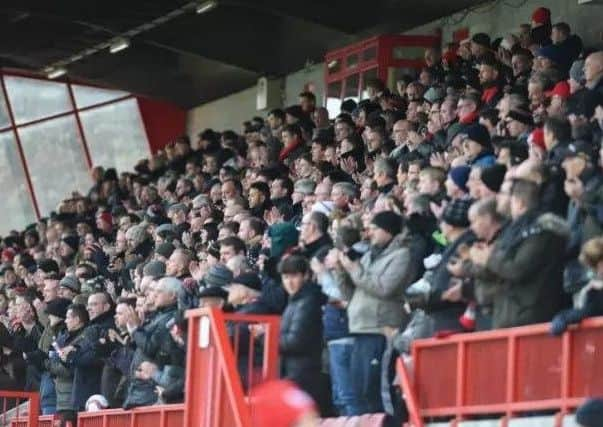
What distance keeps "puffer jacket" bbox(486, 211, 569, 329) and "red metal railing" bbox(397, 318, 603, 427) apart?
0.23m

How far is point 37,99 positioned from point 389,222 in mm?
22222

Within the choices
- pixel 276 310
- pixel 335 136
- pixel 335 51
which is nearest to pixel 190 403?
pixel 276 310

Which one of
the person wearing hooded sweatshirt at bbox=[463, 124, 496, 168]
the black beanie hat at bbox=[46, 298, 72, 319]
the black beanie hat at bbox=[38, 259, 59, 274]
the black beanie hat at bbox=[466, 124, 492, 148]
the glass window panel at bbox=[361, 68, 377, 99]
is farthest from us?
the black beanie hat at bbox=[38, 259, 59, 274]

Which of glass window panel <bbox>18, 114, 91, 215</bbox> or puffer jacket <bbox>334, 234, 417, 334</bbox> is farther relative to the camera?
glass window panel <bbox>18, 114, 91, 215</bbox>

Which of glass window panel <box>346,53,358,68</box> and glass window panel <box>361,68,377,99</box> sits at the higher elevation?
glass window panel <box>346,53,358,68</box>

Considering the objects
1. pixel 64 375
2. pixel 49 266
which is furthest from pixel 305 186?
pixel 49 266

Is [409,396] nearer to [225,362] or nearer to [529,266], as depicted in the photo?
[529,266]

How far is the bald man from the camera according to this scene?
16.0 m

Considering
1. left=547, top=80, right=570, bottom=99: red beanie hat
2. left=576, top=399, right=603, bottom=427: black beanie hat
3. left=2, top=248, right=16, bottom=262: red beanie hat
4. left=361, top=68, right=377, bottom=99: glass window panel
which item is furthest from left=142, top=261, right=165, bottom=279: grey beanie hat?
left=2, top=248, right=16, bottom=262: red beanie hat

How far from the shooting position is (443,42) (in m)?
25.0

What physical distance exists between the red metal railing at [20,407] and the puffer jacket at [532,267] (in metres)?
9.77

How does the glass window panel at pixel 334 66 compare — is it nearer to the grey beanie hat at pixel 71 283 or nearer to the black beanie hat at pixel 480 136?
the grey beanie hat at pixel 71 283

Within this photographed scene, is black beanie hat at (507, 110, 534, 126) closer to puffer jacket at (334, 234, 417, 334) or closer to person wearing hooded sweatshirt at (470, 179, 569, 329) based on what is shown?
puffer jacket at (334, 234, 417, 334)

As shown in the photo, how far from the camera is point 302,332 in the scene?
14141 mm
